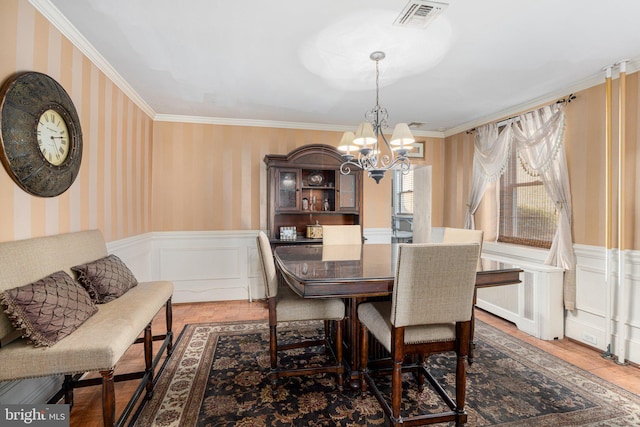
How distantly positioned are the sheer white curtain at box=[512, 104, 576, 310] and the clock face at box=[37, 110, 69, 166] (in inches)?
166

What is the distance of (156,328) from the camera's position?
10.8 feet

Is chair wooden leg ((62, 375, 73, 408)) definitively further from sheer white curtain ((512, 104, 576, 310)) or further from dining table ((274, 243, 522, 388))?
sheer white curtain ((512, 104, 576, 310))

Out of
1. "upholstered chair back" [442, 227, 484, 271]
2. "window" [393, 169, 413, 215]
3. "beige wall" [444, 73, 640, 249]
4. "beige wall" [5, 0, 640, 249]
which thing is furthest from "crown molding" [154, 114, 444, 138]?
"window" [393, 169, 413, 215]

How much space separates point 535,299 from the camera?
3080mm

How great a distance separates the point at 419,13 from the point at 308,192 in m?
2.71

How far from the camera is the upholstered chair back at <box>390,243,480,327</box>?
157 cm

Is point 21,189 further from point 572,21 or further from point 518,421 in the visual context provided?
point 572,21

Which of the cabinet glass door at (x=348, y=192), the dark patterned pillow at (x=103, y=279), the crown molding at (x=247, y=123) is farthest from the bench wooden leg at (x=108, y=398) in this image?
the crown molding at (x=247, y=123)

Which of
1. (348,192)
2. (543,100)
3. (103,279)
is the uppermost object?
(543,100)

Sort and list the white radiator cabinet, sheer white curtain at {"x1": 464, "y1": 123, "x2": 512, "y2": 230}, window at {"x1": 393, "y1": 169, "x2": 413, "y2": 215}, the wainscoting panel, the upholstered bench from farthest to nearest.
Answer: window at {"x1": 393, "y1": 169, "x2": 413, "y2": 215}
sheer white curtain at {"x1": 464, "y1": 123, "x2": 512, "y2": 230}
the white radiator cabinet
the wainscoting panel
the upholstered bench

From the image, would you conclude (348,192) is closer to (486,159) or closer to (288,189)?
(288,189)

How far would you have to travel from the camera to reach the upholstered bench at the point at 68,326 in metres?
1.37

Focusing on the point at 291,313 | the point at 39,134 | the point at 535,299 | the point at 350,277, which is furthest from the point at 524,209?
the point at 39,134
